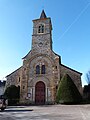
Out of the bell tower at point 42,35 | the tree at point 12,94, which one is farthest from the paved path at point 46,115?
the bell tower at point 42,35

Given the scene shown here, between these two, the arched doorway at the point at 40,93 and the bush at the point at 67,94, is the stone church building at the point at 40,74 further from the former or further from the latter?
the bush at the point at 67,94

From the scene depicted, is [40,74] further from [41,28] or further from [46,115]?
[46,115]

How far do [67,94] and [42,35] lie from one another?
13.5 meters

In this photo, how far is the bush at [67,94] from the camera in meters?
24.6

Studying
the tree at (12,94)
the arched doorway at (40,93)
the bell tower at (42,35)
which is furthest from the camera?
the bell tower at (42,35)

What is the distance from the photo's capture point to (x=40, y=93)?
29.3 metres

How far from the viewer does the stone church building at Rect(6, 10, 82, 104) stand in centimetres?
2898

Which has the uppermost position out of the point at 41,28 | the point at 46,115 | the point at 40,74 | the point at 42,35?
the point at 41,28

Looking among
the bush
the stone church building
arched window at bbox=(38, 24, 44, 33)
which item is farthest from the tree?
arched window at bbox=(38, 24, 44, 33)

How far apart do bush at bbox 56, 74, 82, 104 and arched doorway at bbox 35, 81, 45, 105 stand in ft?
12.4

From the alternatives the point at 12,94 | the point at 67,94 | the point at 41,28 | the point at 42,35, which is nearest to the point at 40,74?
the point at 12,94

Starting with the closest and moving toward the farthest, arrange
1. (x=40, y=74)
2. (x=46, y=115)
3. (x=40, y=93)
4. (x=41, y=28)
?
(x=46, y=115)
(x=40, y=93)
(x=40, y=74)
(x=41, y=28)

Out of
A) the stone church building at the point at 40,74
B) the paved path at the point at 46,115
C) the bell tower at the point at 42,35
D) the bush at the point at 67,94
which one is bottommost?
the paved path at the point at 46,115

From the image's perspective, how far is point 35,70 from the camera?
30.7 meters
